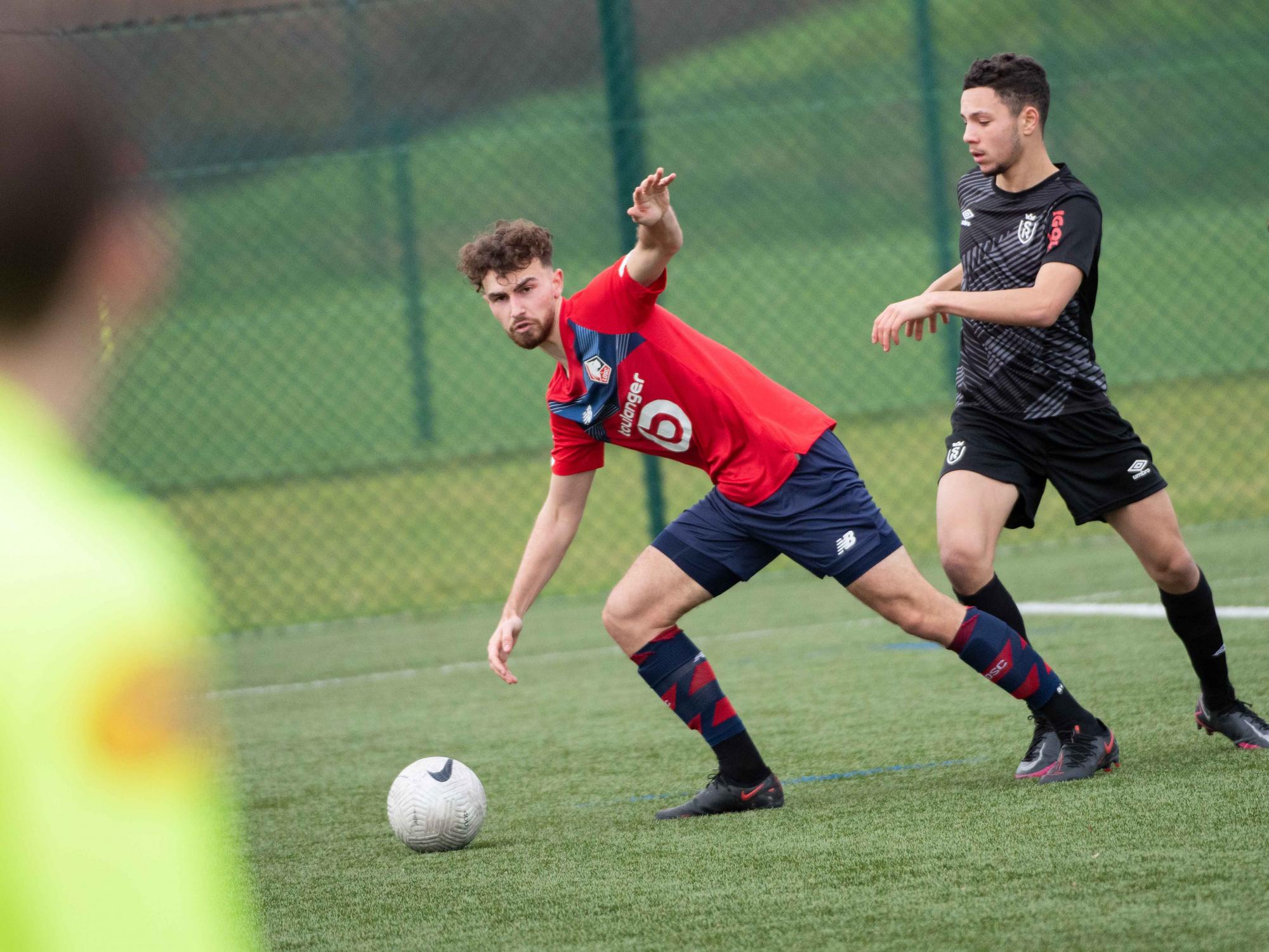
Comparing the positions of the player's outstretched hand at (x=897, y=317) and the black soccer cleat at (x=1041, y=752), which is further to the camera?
the black soccer cleat at (x=1041, y=752)

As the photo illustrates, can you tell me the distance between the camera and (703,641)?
7.26m

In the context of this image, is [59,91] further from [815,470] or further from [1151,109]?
[1151,109]

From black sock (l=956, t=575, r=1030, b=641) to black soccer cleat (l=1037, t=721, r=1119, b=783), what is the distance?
1.17 ft

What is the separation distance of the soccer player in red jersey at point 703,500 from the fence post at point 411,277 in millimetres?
5709

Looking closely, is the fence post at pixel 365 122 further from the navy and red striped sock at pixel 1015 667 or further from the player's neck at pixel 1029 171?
the navy and red striped sock at pixel 1015 667

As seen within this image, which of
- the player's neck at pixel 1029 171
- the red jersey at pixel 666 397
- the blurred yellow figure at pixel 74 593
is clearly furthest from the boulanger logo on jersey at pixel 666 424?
the blurred yellow figure at pixel 74 593

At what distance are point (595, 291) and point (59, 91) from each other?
295cm

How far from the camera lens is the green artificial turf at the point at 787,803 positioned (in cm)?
293

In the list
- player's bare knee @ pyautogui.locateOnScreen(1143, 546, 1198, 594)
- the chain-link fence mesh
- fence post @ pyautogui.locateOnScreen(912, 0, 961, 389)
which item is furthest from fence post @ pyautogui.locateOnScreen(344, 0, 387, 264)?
player's bare knee @ pyautogui.locateOnScreen(1143, 546, 1198, 594)

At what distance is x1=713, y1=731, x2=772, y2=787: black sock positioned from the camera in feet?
13.3

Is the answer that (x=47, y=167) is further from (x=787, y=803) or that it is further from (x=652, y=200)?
(x=787, y=803)

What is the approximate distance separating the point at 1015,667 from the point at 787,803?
662 mm

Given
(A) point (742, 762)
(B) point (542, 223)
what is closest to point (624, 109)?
(B) point (542, 223)

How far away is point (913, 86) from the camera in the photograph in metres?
9.99
